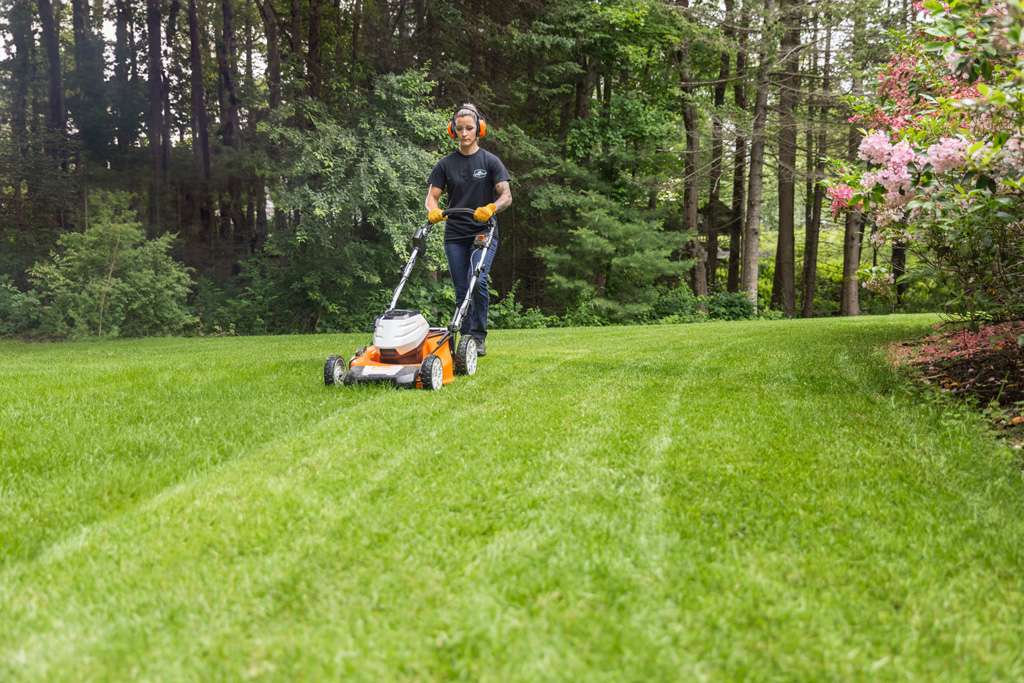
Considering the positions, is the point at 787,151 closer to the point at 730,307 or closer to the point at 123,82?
the point at 730,307

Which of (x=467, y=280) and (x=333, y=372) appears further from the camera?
(x=467, y=280)

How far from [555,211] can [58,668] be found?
15667mm

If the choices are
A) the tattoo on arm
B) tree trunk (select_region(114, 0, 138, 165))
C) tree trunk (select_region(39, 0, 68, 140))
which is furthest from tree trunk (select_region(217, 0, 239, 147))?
the tattoo on arm

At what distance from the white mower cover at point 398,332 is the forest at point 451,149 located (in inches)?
292

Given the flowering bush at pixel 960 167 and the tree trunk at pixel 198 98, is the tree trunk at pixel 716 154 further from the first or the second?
the tree trunk at pixel 198 98

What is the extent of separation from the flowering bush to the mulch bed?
21cm

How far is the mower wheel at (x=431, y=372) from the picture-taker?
4.37 metres

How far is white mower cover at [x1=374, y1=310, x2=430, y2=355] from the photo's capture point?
4406mm

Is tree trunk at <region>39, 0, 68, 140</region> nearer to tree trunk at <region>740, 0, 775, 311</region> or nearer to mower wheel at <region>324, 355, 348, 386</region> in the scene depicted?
mower wheel at <region>324, 355, 348, 386</region>

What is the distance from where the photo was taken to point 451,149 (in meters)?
12.9

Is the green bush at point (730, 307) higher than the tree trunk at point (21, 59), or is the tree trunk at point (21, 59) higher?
the tree trunk at point (21, 59)

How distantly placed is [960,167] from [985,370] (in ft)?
4.59

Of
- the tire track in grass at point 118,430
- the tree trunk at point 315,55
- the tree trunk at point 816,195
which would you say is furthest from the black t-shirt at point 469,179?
the tree trunk at point 816,195

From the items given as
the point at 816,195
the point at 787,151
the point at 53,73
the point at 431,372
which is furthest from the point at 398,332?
the point at 53,73
